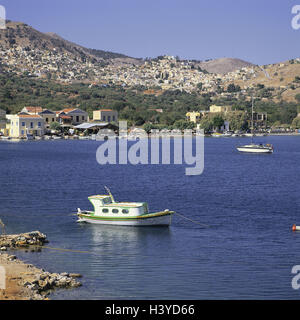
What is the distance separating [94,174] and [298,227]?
82.0 ft

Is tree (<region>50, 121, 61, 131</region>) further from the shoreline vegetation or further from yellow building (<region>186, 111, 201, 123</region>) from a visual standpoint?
the shoreline vegetation

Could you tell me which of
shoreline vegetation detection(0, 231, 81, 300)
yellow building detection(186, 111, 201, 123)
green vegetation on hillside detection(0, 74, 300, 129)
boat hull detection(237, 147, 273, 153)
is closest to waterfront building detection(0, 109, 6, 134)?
green vegetation on hillside detection(0, 74, 300, 129)

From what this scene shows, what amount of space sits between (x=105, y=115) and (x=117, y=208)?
85.8 meters

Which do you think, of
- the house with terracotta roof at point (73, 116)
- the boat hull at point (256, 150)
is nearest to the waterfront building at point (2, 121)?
the house with terracotta roof at point (73, 116)

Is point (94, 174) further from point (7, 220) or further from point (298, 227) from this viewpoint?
point (298, 227)

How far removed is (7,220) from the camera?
83.7ft

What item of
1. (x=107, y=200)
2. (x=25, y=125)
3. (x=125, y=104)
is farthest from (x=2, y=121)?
(x=107, y=200)

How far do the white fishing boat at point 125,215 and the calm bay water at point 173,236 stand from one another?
0.33 metres

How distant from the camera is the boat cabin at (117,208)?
79.0 ft

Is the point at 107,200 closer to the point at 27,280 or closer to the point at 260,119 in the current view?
the point at 27,280

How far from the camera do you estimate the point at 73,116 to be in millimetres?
106062

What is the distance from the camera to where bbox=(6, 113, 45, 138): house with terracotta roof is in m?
94.6

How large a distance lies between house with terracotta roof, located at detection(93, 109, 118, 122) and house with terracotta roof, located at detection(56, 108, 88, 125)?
81.6 inches

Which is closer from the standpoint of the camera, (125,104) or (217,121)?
(217,121)
